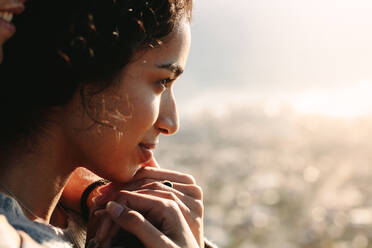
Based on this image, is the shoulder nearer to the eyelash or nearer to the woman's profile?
the woman's profile

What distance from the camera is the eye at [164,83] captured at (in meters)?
1.47

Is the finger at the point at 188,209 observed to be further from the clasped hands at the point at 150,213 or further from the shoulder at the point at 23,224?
the shoulder at the point at 23,224

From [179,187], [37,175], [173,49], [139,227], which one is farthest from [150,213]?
[173,49]

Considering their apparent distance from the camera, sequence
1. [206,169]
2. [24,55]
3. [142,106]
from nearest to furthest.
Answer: [24,55] → [142,106] → [206,169]

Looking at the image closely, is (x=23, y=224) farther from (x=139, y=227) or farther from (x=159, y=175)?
(x=159, y=175)

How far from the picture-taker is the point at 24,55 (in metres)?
1.30

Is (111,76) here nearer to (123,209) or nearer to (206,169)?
(123,209)

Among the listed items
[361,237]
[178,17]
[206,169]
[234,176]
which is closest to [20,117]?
[178,17]

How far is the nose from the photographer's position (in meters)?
1.52

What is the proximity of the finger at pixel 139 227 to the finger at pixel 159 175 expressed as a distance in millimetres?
213

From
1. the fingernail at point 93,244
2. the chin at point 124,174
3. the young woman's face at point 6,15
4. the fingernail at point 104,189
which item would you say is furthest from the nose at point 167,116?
the young woman's face at point 6,15

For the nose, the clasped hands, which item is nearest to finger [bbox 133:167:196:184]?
the clasped hands

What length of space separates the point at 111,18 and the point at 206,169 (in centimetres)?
1240

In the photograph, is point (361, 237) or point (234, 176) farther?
point (234, 176)
